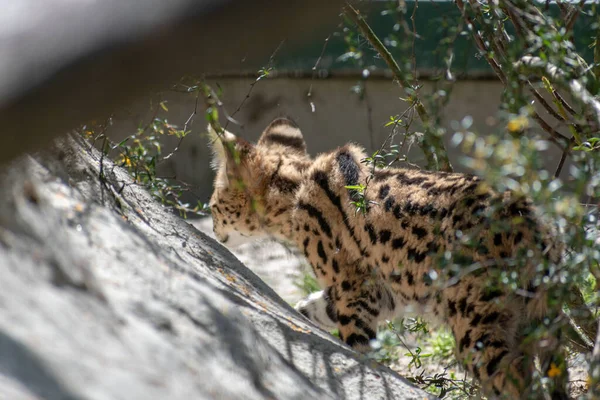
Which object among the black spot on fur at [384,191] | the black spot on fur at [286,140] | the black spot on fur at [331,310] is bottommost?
the black spot on fur at [331,310]

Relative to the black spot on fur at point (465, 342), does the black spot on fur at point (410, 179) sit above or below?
above

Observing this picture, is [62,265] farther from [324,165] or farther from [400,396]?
[324,165]

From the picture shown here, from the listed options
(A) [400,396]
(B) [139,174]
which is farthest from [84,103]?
(B) [139,174]

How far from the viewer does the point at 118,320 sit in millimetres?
2197

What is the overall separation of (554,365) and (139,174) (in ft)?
9.44

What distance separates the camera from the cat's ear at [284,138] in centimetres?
557

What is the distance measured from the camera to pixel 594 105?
2.46 metres

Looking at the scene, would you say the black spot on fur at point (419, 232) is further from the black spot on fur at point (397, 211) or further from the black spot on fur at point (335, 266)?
the black spot on fur at point (335, 266)

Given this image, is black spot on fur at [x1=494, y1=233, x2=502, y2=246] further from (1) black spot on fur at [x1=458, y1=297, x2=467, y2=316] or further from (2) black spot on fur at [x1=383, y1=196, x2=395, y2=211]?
(2) black spot on fur at [x1=383, y1=196, x2=395, y2=211]

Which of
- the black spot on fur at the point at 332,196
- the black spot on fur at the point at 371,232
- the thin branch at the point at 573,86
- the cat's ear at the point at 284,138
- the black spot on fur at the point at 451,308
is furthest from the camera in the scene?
the cat's ear at the point at 284,138

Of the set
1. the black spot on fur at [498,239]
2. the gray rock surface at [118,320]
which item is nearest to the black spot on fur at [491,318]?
the black spot on fur at [498,239]

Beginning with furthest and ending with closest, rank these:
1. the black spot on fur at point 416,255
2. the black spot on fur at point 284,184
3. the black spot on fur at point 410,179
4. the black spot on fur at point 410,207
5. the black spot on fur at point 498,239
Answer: the black spot on fur at point 284,184 → the black spot on fur at point 410,179 → the black spot on fur at point 410,207 → the black spot on fur at point 416,255 → the black spot on fur at point 498,239

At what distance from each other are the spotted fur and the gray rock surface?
475mm

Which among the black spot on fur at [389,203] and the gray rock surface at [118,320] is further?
the black spot on fur at [389,203]
